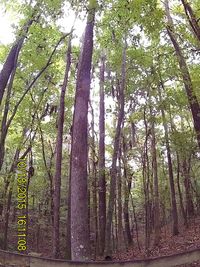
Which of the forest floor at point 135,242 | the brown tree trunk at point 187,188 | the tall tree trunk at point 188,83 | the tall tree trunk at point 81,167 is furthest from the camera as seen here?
the brown tree trunk at point 187,188

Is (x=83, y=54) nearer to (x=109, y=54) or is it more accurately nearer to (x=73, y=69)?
(x=109, y=54)

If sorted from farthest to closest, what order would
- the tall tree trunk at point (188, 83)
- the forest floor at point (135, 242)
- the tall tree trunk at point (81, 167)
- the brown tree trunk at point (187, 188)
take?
the brown tree trunk at point (187, 188) → the forest floor at point (135, 242) → the tall tree trunk at point (188, 83) → the tall tree trunk at point (81, 167)

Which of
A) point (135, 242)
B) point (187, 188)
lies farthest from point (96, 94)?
point (135, 242)

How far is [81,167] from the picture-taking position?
7.49m

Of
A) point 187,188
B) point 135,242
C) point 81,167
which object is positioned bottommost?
point 135,242

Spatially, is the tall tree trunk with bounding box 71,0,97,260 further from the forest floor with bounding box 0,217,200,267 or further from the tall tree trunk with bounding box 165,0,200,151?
the forest floor with bounding box 0,217,200,267

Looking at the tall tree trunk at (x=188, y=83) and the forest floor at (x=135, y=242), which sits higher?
the tall tree trunk at (x=188, y=83)

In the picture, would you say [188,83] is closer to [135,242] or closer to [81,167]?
[81,167]

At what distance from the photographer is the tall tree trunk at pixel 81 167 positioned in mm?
7180

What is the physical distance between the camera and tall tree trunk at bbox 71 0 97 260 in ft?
23.6

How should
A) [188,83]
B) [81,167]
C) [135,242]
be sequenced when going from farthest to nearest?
[135,242] < [188,83] < [81,167]

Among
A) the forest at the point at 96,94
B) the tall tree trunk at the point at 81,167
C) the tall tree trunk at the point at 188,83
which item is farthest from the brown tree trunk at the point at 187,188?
the tall tree trunk at the point at 81,167

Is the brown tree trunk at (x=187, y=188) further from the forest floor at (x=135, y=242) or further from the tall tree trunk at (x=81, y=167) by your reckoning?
the tall tree trunk at (x=81, y=167)

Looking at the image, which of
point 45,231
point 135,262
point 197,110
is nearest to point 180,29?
point 197,110
